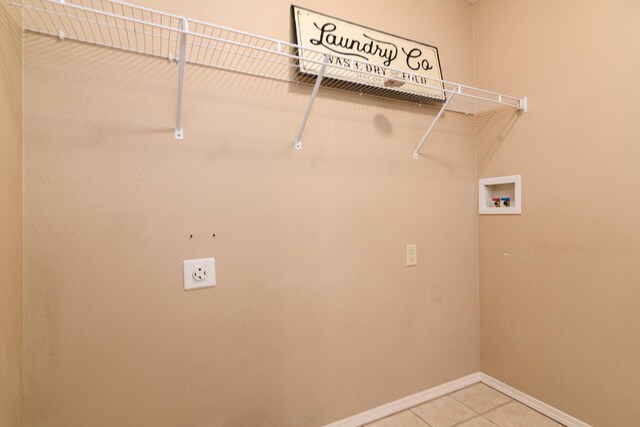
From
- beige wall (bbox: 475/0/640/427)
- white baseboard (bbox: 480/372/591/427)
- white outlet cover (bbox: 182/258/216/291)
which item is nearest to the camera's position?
white outlet cover (bbox: 182/258/216/291)

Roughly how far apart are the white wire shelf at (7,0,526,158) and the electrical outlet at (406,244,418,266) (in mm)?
767

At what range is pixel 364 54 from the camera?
4.40 ft

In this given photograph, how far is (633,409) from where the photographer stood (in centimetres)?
116

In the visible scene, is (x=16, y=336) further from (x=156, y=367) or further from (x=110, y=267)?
(x=156, y=367)

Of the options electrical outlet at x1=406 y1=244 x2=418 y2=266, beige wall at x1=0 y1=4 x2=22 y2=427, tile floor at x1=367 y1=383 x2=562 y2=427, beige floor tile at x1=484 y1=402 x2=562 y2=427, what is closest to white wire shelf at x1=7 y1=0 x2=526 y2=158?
beige wall at x1=0 y1=4 x2=22 y2=427

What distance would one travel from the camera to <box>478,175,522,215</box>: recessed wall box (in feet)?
5.03

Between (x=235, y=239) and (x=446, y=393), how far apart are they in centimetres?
144

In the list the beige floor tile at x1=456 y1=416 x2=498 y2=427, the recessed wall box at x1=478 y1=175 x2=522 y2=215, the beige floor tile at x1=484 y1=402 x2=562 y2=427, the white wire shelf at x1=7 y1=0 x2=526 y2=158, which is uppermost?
the white wire shelf at x1=7 y1=0 x2=526 y2=158

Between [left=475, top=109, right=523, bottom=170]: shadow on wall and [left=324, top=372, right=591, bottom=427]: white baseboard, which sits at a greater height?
[left=475, top=109, right=523, bottom=170]: shadow on wall

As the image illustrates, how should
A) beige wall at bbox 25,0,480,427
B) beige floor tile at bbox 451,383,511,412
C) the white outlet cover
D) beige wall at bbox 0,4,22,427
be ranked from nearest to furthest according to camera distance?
beige wall at bbox 0,4,22,427 → beige wall at bbox 25,0,480,427 → the white outlet cover → beige floor tile at bbox 451,383,511,412

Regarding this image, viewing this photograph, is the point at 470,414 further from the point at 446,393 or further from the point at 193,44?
the point at 193,44

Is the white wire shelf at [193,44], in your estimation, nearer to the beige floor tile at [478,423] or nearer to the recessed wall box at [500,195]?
the recessed wall box at [500,195]

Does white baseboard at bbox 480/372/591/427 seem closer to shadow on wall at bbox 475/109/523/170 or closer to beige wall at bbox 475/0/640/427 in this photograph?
beige wall at bbox 475/0/640/427

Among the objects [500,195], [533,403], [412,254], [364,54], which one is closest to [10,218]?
[364,54]
